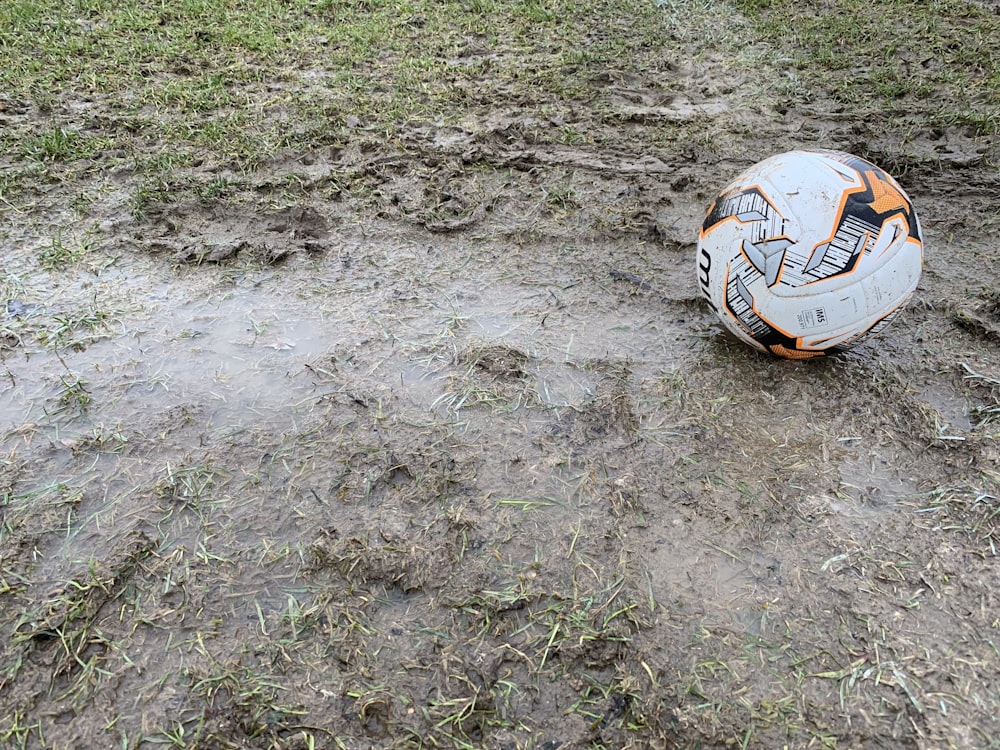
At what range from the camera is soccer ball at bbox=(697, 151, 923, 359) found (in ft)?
8.05

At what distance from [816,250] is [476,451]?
52.9 inches

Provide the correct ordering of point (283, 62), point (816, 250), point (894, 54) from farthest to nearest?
point (283, 62) → point (894, 54) → point (816, 250)

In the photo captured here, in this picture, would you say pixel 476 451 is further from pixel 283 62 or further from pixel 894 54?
pixel 894 54

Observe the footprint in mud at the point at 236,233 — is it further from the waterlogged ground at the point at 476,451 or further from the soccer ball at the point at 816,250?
the soccer ball at the point at 816,250

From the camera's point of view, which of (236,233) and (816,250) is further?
(236,233)

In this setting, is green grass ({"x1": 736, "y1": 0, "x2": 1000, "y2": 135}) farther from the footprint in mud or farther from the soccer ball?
the footprint in mud

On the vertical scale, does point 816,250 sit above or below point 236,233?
above

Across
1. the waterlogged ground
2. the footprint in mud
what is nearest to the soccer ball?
the waterlogged ground

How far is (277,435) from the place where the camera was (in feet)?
8.54

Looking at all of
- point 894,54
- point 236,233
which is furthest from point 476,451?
point 894,54

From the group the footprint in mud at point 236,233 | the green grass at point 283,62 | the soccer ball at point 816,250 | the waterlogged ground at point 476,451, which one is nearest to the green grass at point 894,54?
the waterlogged ground at point 476,451

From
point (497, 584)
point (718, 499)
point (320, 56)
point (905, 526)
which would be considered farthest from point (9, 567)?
point (320, 56)

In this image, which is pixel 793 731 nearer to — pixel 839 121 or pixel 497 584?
pixel 497 584

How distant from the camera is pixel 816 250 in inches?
96.6
